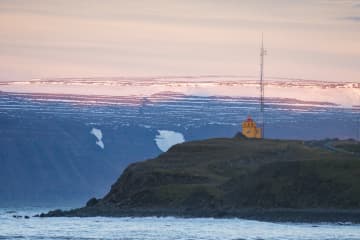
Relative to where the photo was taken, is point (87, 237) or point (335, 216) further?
point (335, 216)

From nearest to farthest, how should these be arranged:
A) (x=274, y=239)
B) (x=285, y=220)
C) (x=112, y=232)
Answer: (x=274, y=239)
(x=112, y=232)
(x=285, y=220)

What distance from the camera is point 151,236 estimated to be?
553 feet

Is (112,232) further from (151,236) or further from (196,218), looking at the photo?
(196,218)

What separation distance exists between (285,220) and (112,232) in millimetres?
24834

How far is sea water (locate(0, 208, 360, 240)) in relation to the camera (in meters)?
169

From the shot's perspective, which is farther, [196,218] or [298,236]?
[196,218]

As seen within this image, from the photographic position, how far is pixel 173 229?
Answer: 582ft

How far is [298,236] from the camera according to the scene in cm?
16825

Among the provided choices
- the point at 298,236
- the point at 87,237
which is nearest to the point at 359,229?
the point at 298,236

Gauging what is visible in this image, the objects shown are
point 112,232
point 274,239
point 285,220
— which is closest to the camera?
point 274,239

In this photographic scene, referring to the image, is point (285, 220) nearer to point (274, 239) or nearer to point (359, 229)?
point (359, 229)

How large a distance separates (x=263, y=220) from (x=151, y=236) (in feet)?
94.4

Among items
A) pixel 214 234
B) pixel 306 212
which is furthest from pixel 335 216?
pixel 214 234

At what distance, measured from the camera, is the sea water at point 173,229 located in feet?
553
